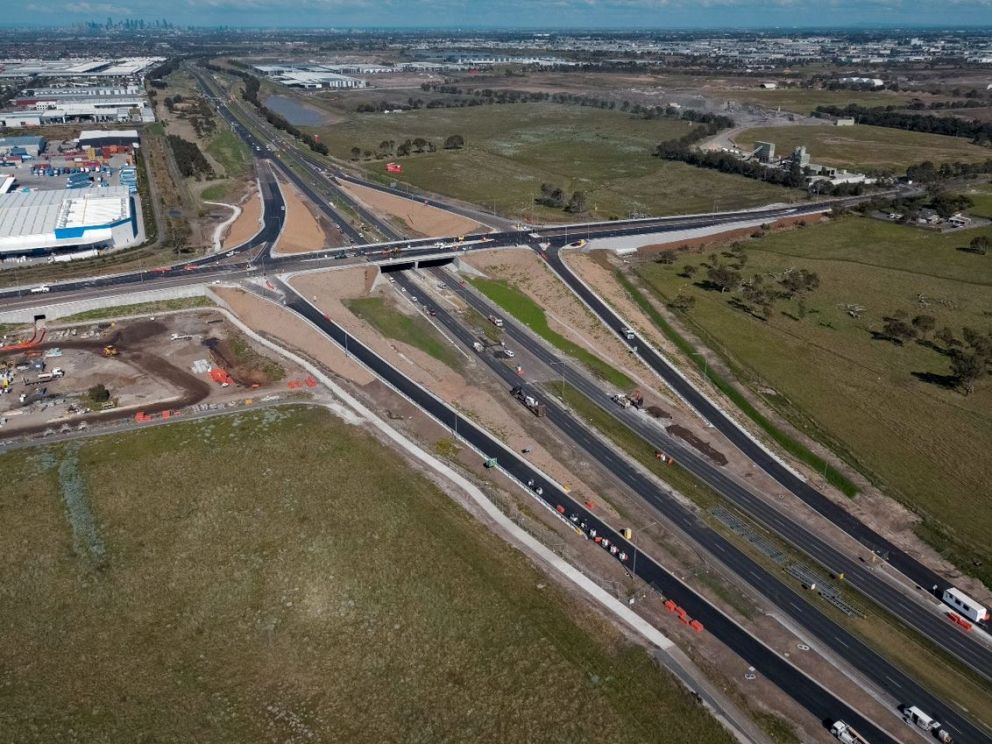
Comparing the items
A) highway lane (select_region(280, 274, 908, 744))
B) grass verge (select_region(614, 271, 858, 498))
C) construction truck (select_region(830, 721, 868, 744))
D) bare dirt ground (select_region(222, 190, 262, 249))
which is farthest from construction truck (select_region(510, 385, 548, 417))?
bare dirt ground (select_region(222, 190, 262, 249))

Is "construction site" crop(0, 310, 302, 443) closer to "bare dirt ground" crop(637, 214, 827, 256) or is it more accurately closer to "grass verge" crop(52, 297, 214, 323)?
"grass verge" crop(52, 297, 214, 323)

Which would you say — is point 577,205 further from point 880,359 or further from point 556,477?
point 556,477

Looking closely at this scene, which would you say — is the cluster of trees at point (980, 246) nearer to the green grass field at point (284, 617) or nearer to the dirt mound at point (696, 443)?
the dirt mound at point (696, 443)

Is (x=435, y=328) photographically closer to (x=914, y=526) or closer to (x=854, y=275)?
(x=914, y=526)

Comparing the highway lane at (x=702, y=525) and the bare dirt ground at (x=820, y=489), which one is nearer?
the highway lane at (x=702, y=525)

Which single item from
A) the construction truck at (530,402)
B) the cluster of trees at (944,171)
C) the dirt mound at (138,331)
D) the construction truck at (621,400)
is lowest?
the construction truck at (621,400)

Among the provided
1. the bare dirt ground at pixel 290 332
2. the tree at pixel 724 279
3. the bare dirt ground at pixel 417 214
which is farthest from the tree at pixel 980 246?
the bare dirt ground at pixel 290 332

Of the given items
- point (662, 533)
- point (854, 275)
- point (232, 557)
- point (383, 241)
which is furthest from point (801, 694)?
point (383, 241)
